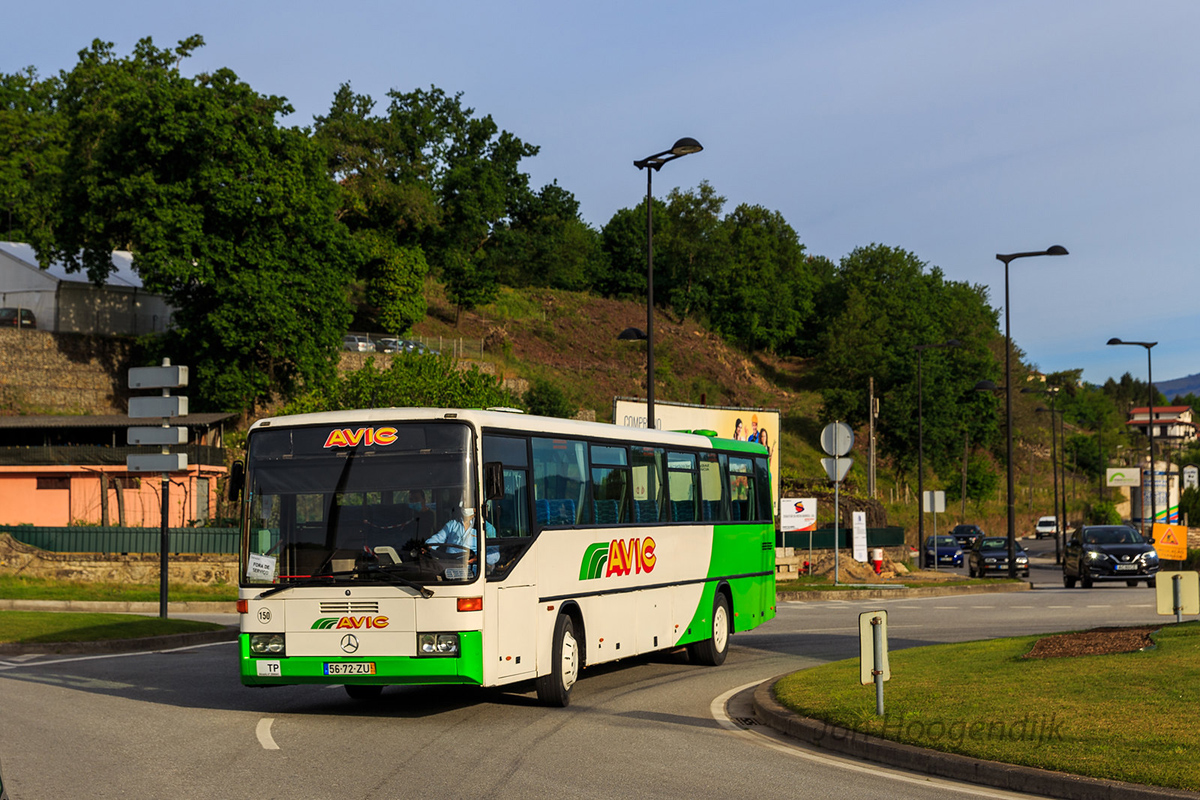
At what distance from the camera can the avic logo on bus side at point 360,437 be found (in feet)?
40.7

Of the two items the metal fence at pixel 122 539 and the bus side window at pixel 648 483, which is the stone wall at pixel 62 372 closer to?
the metal fence at pixel 122 539

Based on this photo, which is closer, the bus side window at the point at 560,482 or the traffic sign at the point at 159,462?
the bus side window at the point at 560,482

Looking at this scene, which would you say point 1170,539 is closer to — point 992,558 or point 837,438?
point 837,438

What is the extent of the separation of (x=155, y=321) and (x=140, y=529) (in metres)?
33.3

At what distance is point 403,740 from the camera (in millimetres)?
11125

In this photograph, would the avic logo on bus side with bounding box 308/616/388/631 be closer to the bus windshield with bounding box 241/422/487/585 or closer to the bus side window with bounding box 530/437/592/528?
the bus windshield with bounding box 241/422/487/585

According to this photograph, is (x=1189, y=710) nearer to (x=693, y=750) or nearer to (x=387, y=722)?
(x=693, y=750)

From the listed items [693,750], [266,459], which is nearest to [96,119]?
[266,459]

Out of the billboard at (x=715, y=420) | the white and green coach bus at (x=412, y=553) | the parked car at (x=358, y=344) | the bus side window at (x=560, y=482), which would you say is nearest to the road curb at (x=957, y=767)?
the white and green coach bus at (x=412, y=553)

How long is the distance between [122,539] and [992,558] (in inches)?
1321

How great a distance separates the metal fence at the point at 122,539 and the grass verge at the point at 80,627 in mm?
10862

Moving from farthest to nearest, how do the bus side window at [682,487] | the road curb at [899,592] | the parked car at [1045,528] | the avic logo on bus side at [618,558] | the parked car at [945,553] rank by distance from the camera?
the parked car at [1045,528] → the parked car at [945,553] → the road curb at [899,592] → the bus side window at [682,487] → the avic logo on bus side at [618,558]

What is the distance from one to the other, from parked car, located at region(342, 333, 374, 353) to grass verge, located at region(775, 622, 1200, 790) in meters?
61.8

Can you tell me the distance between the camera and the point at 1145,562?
3819cm
